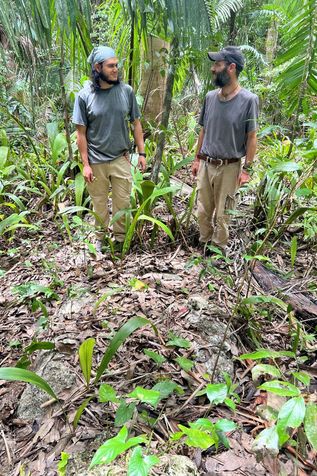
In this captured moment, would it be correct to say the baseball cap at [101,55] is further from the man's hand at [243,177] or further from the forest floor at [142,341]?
the forest floor at [142,341]

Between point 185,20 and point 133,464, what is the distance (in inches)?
61.5

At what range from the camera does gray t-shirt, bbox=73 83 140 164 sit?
2.85 meters

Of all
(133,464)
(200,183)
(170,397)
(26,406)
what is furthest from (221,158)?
(133,464)

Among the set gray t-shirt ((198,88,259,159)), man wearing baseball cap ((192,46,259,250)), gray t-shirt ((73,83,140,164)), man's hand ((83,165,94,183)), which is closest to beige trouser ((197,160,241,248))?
man wearing baseball cap ((192,46,259,250))

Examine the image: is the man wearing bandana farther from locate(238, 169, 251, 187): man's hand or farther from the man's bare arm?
locate(238, 169, 251, 187): man's hand

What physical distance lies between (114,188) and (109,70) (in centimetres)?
93

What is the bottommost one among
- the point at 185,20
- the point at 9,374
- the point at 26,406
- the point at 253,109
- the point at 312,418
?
the point at 26,406

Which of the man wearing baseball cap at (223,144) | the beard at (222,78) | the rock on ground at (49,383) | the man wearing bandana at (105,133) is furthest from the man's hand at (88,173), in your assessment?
the rock on ground at (49,383)

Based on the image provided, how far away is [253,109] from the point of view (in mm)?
2699

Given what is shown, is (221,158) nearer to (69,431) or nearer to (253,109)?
(253,109)

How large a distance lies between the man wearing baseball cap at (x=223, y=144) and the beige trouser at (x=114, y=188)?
24.3 inches

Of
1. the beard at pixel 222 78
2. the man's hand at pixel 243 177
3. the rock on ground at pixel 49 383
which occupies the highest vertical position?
the beard at pixel 222 78

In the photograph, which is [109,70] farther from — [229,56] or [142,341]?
[142,341]

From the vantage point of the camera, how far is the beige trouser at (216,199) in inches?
117
